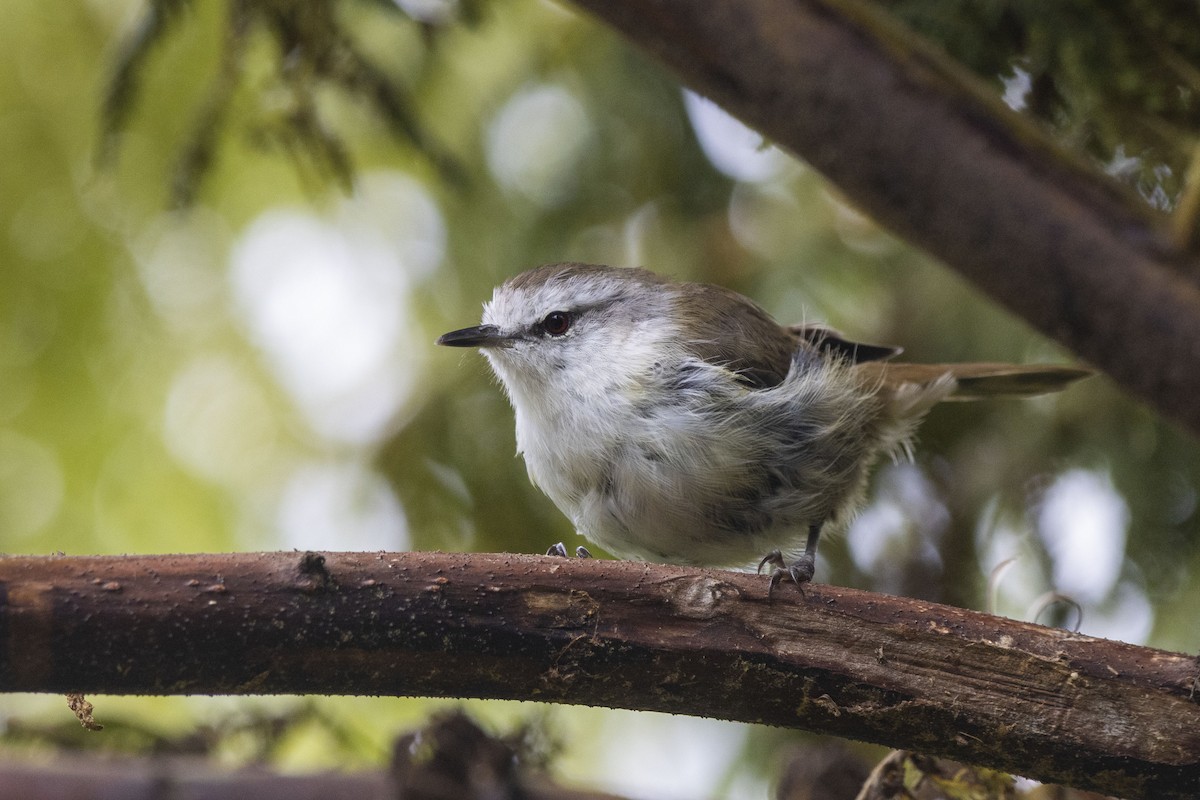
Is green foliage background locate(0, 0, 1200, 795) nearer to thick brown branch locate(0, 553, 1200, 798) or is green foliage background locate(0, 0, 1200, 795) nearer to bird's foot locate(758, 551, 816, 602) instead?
bird's foot locate(758, 551, 816, 602)

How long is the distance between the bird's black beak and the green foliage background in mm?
772

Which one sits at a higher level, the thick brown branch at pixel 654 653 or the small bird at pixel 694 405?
the small bird at pixel 694 405

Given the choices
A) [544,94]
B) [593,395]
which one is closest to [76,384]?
[544,94]

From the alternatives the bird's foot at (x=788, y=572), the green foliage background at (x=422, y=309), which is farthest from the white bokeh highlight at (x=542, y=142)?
the bird's foot at (x=788, y=572)

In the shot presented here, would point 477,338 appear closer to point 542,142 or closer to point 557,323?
point 557,323

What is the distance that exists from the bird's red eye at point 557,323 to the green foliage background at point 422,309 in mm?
826

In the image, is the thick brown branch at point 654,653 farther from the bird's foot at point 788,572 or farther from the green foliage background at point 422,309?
the green foliage background at point 422,309

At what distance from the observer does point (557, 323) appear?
3.88 meters

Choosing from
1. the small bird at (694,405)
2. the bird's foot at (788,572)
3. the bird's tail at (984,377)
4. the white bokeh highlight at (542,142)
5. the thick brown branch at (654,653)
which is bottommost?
the thick brown branch at (654,653)

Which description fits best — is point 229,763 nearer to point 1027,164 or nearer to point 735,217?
point 1027,164

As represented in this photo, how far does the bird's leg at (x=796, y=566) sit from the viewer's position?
2.41m

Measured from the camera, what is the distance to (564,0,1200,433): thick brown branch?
2756 mm

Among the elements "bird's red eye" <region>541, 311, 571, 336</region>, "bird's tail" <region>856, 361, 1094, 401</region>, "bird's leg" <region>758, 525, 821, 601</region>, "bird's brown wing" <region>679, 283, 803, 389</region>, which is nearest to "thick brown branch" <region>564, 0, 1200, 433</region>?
"bird's brown wing" <region>679, 283, 803, 389</region>

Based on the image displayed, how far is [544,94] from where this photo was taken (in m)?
5.29
